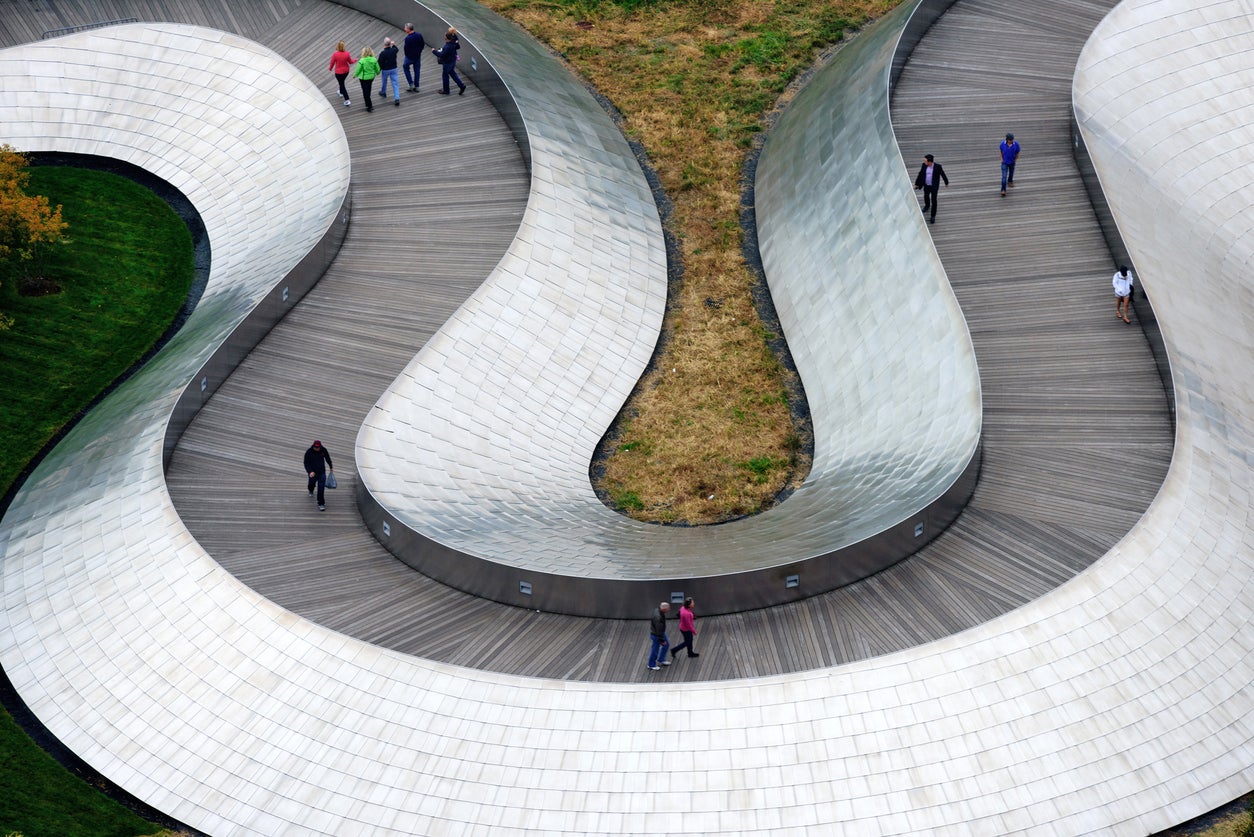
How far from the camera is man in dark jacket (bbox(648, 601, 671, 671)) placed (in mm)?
21672

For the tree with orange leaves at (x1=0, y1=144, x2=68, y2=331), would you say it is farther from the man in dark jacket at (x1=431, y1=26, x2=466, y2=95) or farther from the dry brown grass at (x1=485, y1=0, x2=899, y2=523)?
the dry brown grass at (x1=485, y1=0, x2=899, y2=523)

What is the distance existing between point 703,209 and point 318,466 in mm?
15179

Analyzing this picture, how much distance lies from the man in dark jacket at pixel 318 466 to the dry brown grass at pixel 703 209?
19.2 ft

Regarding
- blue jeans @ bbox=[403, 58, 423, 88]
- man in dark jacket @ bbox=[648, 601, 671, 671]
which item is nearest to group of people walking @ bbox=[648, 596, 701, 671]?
man in dark jacket @ bbox=[648, 601, 671, 671]

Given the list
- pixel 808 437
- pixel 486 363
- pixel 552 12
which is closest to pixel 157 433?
pixel 486 363

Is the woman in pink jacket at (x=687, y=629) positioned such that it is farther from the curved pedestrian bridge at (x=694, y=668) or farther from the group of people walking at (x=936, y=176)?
the group of people walking at (x=936, y=176)

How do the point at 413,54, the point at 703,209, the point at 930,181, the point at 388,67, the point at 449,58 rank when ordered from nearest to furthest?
the point at 930,181
the point at 388,67
the point at 449,58
the point at 413,54
the point at 703,209

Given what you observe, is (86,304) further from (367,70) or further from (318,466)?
(318,466)

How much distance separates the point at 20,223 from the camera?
3144 cm

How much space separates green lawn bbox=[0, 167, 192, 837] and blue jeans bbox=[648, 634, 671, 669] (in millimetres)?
13112

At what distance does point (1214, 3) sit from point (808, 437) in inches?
566

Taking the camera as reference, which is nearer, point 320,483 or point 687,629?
point 687,629

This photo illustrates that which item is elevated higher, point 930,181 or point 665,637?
point 930,181

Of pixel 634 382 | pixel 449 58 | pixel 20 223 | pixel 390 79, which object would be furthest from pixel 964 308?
pixel 20 223
